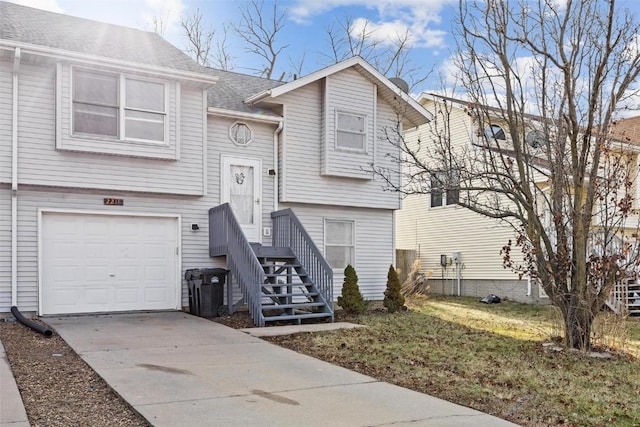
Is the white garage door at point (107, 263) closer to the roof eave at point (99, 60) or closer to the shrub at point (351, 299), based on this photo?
the roof eave at point (99, 60)

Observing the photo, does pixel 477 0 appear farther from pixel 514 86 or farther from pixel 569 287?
pixel 569 287

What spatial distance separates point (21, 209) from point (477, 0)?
8.55 meters

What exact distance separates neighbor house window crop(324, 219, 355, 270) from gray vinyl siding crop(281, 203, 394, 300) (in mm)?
120

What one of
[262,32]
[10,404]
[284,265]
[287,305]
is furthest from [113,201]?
[262,32]

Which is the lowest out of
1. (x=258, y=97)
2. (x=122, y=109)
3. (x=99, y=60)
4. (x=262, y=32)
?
(x=122, y=109)

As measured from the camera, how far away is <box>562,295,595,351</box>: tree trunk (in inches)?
309

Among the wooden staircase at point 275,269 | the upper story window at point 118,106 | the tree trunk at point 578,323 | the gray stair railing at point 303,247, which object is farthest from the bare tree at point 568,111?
the upper story window at point 118,106

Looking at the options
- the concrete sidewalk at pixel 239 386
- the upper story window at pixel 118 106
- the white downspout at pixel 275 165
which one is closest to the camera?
the concrete sidewalk at pixel 239 386

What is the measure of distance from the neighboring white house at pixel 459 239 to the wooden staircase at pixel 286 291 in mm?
6332

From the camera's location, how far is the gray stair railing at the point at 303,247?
10445 mm

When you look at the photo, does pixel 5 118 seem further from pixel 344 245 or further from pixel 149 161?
pixel 344 245

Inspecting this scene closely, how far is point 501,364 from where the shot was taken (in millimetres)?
6926

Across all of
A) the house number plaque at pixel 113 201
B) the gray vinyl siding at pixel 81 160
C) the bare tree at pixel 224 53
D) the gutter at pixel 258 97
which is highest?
the bare tree at pixel 224 53

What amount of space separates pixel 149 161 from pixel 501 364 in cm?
750
